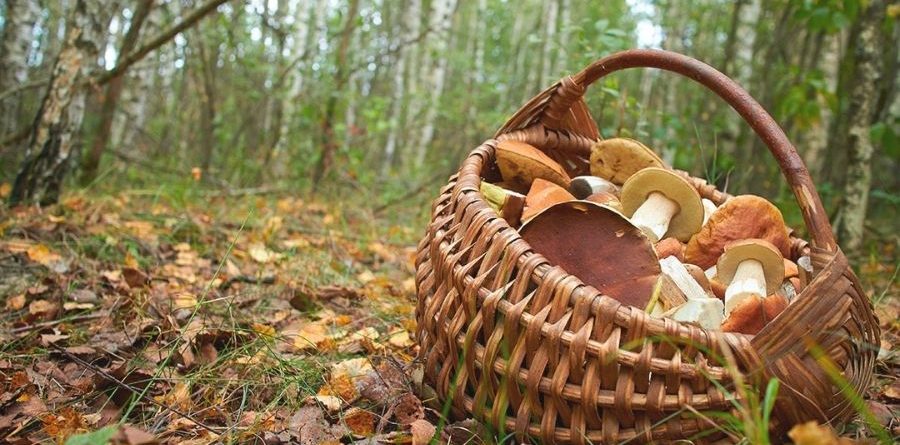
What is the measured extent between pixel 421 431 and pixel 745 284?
830mm

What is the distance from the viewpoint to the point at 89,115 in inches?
259

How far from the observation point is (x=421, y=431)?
4.36 feet

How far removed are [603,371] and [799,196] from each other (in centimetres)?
57

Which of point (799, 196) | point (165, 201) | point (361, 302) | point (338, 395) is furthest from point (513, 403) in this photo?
point (165, 201)

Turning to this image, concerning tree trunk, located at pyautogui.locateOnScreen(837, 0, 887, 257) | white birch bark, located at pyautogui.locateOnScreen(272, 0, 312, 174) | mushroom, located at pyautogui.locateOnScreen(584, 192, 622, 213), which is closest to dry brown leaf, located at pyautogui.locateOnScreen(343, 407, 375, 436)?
mushroom, located at pyautogui.locateOnScreen(584, 192, 622, 213)

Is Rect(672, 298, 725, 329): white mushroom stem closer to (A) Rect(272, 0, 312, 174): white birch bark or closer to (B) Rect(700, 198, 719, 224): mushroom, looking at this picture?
(B) Rect(700, 198, 719, 224): mushroom

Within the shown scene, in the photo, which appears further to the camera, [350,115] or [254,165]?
[350,115]

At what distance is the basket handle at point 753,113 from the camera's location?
1.26 m

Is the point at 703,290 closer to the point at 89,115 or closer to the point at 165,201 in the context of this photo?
the point at 165,201

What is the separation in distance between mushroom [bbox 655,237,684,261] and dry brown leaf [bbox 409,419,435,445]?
2.40 ft

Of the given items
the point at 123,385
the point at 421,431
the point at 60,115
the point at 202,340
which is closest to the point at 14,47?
the point at 60,115

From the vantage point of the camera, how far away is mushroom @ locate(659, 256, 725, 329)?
1330 mm

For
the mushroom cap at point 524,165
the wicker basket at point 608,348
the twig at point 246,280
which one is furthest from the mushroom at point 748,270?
the twig at point 246,280

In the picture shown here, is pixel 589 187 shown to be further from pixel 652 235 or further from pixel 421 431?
pixel 421 431
